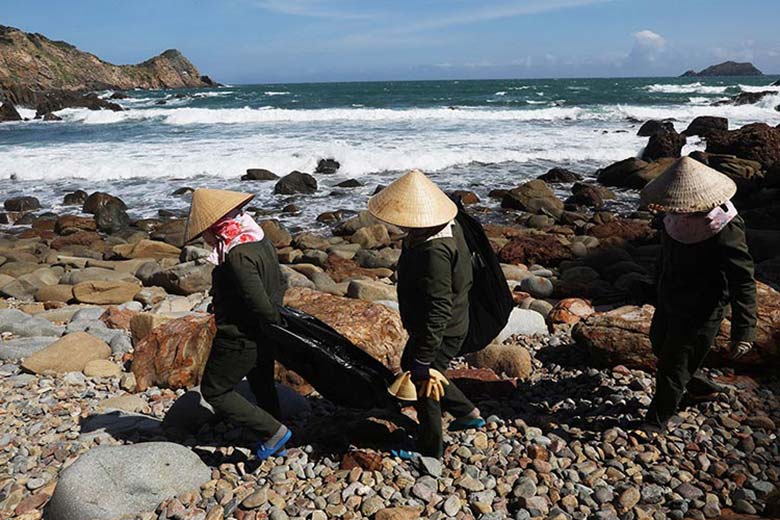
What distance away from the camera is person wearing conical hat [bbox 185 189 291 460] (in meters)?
3.10

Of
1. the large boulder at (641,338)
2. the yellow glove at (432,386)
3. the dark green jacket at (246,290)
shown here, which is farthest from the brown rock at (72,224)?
the yellow glove at (432,386)

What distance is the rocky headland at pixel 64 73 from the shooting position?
154 feet

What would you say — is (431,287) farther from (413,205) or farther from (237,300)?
(237,300)

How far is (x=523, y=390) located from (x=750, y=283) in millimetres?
1724

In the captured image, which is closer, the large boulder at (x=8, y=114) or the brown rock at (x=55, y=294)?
the brown rock at (x=55, y=294)

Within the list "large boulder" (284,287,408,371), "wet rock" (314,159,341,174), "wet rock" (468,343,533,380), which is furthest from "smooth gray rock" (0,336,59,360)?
"wet rock" (314,159,341,174)

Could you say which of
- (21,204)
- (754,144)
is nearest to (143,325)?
(21,204)

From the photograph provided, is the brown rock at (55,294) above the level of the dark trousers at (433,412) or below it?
below

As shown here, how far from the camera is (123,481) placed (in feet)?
10.2

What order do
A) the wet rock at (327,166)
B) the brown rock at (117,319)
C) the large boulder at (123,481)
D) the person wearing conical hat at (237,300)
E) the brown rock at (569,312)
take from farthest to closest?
the wet rock at (327,166)
the brown rock at (117,319)
the brown rock at (569,312)
the person wearing conical hat at (237,300)
the large boulder at (123,481)

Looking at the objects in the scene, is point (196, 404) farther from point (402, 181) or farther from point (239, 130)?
point (239, 130)

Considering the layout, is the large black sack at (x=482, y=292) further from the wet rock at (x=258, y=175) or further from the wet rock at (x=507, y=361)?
the wet rock at (x=258, y=175)

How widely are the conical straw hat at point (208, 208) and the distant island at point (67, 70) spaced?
51.8 meters

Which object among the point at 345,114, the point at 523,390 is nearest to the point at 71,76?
the point at 345,114
